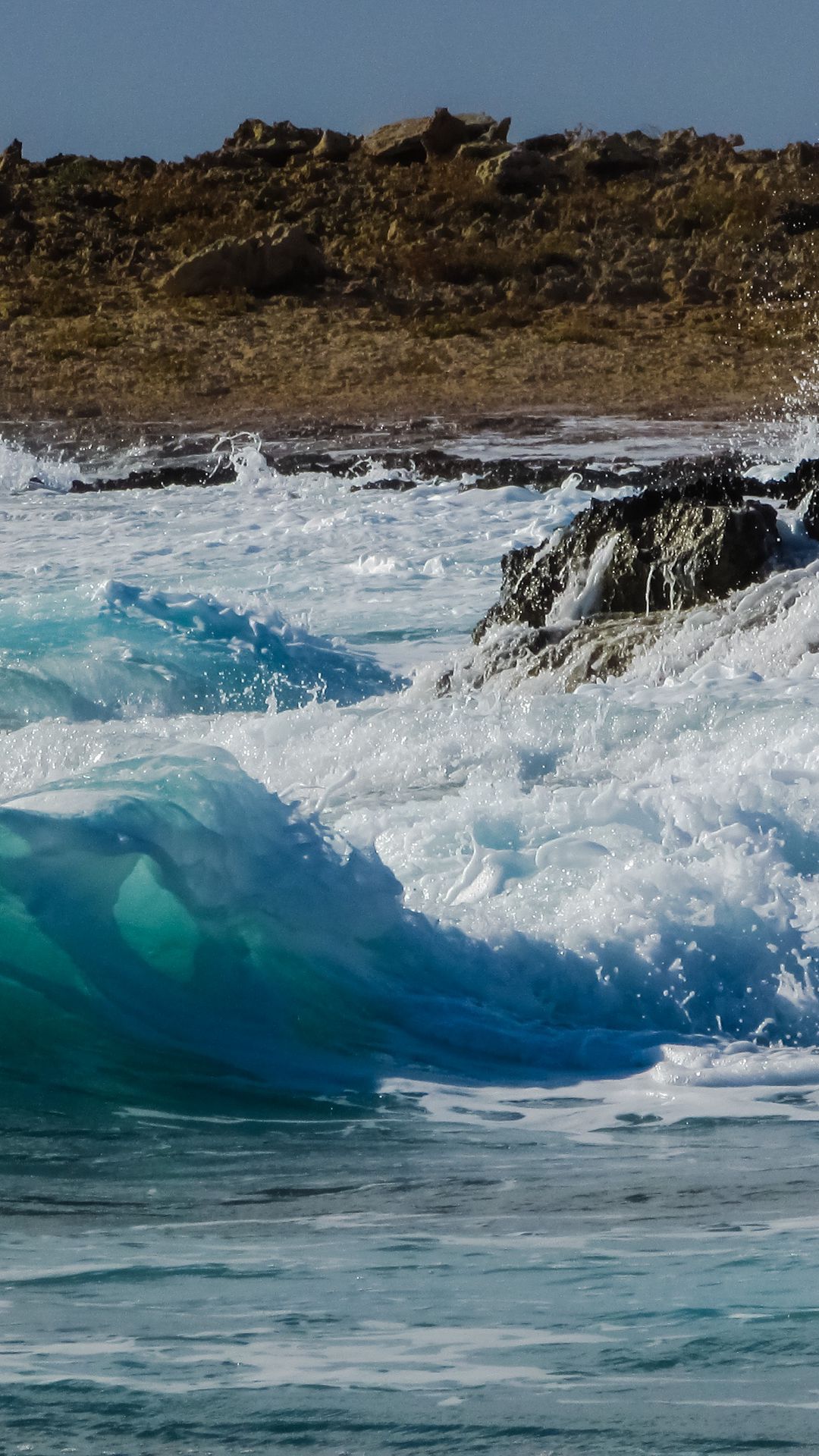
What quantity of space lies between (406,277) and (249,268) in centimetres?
386

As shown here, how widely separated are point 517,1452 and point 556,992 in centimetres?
278

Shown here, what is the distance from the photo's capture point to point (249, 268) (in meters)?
37.2

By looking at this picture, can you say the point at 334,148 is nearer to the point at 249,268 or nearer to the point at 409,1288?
the point at 249,268

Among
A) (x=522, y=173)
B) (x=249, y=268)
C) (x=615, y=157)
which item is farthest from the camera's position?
(x=615, y=157)

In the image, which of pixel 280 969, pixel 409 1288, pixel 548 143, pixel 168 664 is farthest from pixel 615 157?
pixel 409 1288

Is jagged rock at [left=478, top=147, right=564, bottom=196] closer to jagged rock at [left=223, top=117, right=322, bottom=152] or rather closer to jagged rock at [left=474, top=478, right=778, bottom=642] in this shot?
jagged rock at [left=223, top=117, right=322, bottom=152]

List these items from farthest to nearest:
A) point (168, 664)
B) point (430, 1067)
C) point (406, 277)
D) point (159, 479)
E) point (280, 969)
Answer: point (406, 277)
point (159, 479)
point (168, 664)
point (280, 969)
point (430, 1067)

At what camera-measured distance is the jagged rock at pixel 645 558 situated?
1041cm

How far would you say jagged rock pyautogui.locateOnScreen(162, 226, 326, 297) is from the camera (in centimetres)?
3703

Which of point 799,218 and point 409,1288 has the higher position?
point 799,218

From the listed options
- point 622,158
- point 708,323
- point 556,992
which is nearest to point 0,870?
point 556,992

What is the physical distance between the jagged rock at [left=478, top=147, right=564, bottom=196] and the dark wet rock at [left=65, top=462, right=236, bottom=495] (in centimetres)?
2487

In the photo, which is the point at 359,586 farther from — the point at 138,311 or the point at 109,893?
the point at 138,311

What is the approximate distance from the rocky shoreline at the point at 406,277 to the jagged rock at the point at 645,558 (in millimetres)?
16876
